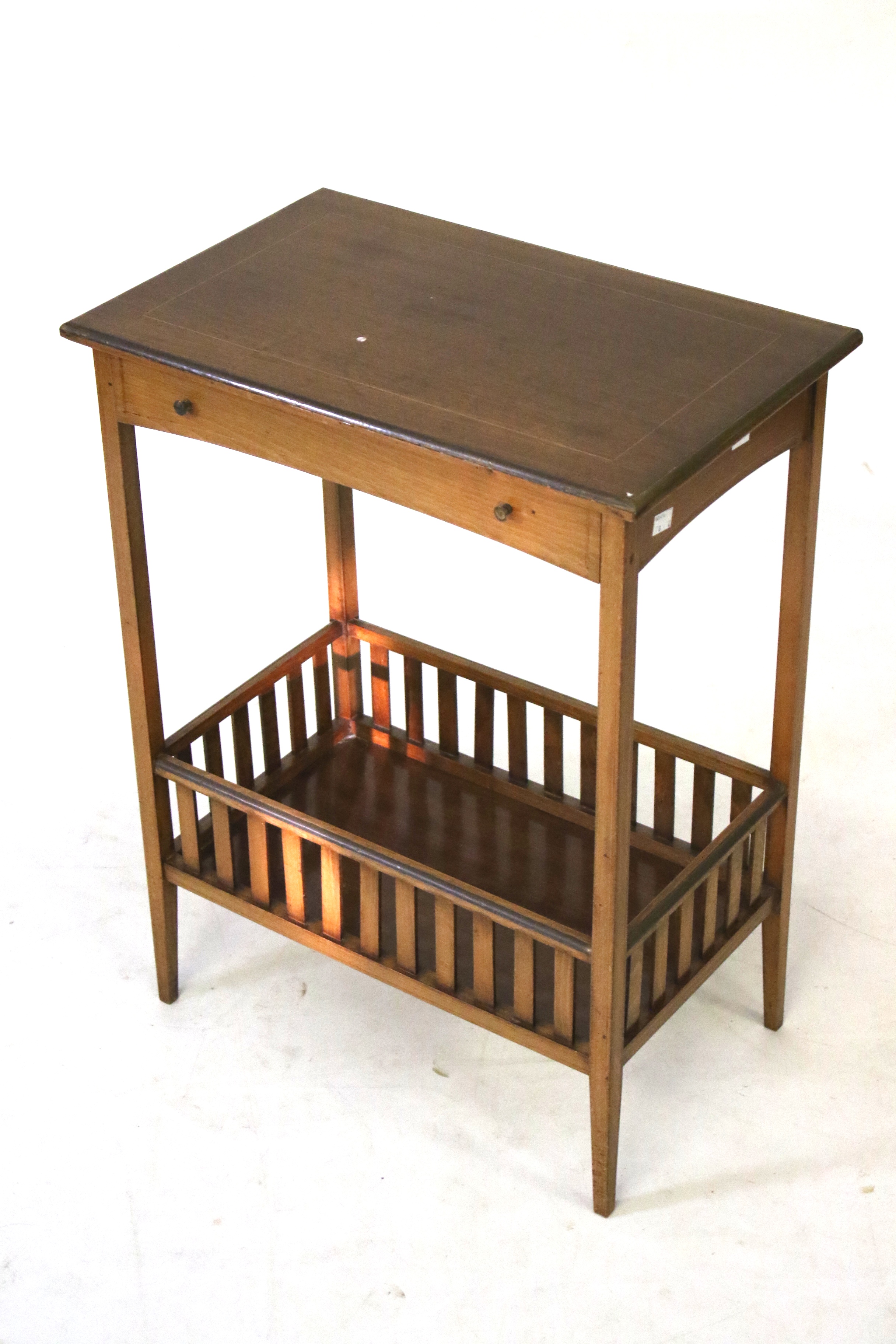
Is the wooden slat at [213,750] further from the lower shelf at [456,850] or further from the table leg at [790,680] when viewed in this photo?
the table leg at [790,680]

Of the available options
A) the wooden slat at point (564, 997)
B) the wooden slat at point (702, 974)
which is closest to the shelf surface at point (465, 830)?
the wooden slat at point (702, 974)

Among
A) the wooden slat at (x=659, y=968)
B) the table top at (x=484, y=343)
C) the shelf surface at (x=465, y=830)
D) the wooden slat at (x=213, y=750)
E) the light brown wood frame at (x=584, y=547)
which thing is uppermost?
the table top at (x=484, y=343)

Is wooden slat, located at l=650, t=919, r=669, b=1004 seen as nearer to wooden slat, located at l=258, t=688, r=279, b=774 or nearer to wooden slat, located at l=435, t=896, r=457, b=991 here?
wooden slat, located at l=435, t=896, r=457, b=991

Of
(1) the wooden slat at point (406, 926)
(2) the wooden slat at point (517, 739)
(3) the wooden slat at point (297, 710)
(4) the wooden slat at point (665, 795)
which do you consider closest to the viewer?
(1) the wooden slat at point (406, 926)

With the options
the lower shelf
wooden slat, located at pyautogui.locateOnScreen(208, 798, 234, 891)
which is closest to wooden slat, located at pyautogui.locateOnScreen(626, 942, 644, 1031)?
the lower shelf

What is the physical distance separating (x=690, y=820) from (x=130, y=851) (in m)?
1.38

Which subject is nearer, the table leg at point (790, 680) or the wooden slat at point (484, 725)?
the table leg at point (790, 680)

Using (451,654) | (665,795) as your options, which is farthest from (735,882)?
(451,654)

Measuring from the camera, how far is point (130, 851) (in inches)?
202

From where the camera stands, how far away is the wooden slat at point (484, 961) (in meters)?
4.07

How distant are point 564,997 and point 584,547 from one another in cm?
99

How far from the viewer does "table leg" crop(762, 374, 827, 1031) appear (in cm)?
394

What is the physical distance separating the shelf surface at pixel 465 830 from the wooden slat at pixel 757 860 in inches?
7.7

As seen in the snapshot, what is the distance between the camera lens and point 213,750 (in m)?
4.67
